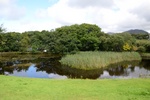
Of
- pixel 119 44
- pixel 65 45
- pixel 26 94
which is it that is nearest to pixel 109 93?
pixel 26 94

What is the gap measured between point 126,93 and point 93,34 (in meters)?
36.2

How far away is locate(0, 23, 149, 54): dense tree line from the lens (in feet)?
135

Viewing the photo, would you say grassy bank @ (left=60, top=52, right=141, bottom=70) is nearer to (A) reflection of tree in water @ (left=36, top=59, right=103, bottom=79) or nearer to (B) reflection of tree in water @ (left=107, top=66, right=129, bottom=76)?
(A) reflection of tree in water @ (left=36, top=59, right=103, bottom=79)

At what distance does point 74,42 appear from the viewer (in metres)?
40.6

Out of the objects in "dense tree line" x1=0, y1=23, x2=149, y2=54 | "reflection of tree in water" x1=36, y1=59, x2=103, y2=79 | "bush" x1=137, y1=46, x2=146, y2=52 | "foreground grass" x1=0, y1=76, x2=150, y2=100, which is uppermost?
"dense tree line" x1=0, y1=23, x2=149, y2=54

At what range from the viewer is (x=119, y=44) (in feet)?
139

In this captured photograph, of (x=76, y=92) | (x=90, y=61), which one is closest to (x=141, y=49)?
(x=90, y=61)

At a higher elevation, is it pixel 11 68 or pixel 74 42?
pixel 74 42

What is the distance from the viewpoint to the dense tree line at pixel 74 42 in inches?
1618

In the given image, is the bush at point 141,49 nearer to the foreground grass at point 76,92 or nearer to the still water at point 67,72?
the still water at point 67,72

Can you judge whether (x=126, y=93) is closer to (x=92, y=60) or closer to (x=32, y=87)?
(x=32, y=87)

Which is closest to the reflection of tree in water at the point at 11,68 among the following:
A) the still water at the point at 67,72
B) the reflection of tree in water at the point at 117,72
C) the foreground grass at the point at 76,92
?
the still water at the point at 67,72

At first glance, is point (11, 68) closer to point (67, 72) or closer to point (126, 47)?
point (67, 72)

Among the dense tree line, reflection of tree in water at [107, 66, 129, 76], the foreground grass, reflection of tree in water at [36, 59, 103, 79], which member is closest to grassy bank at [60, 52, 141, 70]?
reflection of tree in water at [36, 59, 103, 79]
